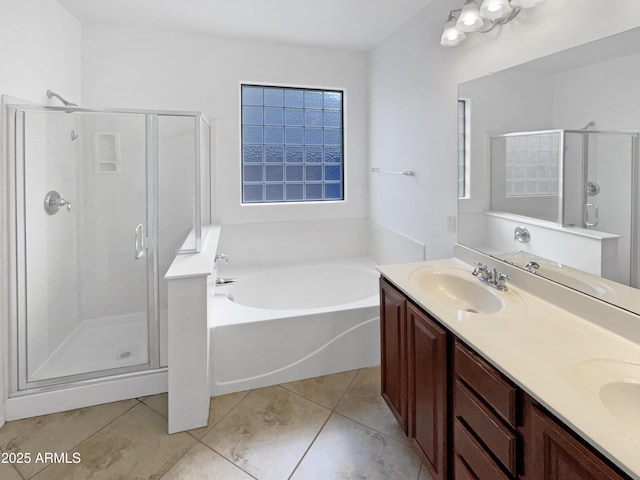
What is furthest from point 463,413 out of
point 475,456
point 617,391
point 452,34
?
point 452,34

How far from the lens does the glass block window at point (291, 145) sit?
→ 3.38 metres

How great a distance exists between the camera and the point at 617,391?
0.90 meters

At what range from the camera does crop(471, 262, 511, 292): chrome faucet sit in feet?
5.36

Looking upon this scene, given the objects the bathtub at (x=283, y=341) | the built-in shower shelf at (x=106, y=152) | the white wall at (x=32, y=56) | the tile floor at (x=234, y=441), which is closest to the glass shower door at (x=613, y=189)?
the tile floor at (x=234, y=441)

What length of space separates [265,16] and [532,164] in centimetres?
216

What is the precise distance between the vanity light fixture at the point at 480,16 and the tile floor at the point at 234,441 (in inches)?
→ 81.7

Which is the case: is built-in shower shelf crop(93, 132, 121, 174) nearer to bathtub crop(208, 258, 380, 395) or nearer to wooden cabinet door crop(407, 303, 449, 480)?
bathtub crop(208, 258, 380, 395)

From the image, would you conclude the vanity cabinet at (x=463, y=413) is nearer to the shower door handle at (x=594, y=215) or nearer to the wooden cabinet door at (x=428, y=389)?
the wooden cabinet door at (x=428, y=389)

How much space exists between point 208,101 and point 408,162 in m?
1.78

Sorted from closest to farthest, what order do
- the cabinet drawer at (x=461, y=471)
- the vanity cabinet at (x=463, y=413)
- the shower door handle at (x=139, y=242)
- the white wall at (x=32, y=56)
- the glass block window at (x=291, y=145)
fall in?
the vanity cabinet at (x=463, y=413)
the cabinet drawer at (x=461, y=471)
the white wall at (x=32, y=56)
the shower door handle at (x=139, y=242)
the glass block window at (x=291, y=145)

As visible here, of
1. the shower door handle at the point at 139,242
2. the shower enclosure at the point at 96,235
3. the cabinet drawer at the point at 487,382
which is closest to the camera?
the cabinet drawer at the point at 487,382

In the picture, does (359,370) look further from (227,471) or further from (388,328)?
(227,471)

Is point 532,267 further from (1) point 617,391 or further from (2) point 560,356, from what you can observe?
(1) point 617,391

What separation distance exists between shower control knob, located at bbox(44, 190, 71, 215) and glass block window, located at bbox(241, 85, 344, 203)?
1.43m
